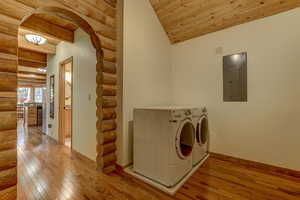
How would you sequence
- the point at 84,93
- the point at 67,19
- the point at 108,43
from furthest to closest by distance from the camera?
1. the point at 84,93
2. the point at 108,43
3. the point at 67,19

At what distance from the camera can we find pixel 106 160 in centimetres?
199

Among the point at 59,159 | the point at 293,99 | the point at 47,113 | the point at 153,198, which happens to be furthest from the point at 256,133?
the point at 47,113

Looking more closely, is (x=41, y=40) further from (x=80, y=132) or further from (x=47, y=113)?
(x=80, y=132)

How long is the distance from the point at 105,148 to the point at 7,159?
3.25ft

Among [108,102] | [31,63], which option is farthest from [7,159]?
[31,63]

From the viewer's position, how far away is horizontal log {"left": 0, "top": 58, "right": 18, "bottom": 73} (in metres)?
1.22

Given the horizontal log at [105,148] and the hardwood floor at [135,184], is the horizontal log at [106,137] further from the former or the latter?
the hardwood floor at [135,184]

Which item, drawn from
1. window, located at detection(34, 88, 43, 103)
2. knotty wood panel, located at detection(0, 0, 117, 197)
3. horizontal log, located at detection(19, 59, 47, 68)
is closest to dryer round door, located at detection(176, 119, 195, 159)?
knotty wood panel, located at detection(0, 0, 117, 197)

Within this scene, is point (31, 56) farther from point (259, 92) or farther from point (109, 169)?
point (259, 92)

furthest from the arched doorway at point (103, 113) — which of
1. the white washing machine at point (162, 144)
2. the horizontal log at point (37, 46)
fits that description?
the horizontal log at point (37, 46)

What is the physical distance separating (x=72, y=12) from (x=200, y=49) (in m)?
2.19

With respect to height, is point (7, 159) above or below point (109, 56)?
below

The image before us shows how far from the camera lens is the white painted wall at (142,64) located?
212cm

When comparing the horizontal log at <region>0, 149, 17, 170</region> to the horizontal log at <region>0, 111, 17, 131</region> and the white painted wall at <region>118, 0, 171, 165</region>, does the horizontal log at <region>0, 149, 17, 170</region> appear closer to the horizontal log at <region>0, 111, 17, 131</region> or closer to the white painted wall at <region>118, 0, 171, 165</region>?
the horizontal log at <region>0, 111, 17, 131</region>
